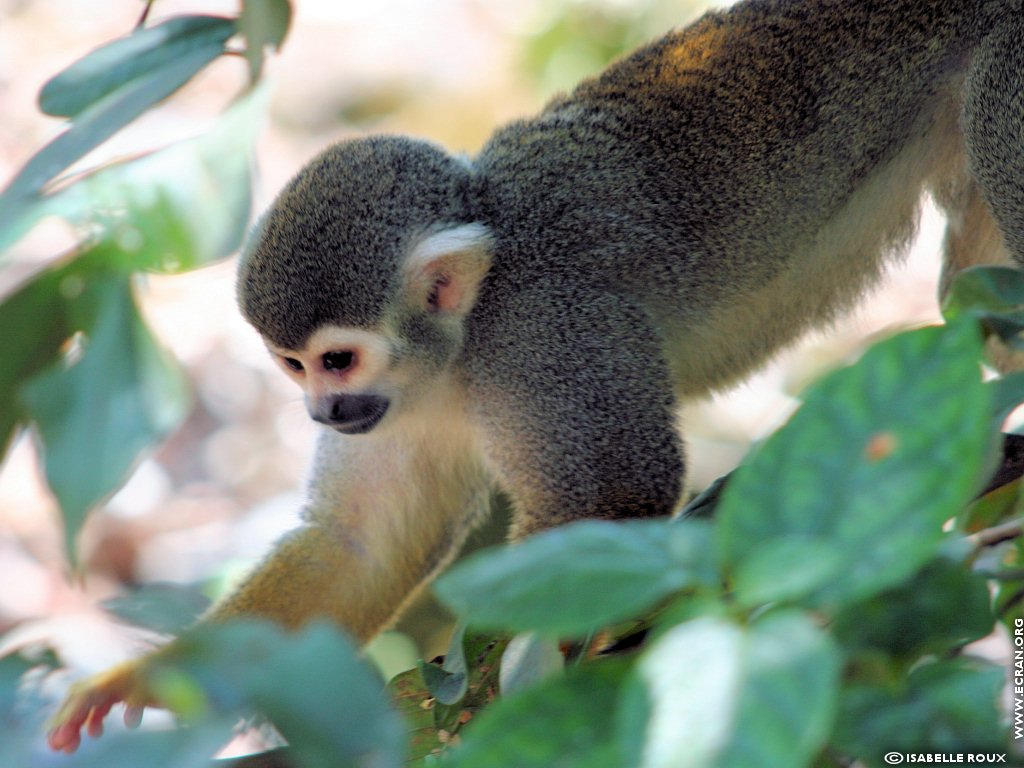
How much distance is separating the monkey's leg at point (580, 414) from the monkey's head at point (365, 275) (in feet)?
0.46

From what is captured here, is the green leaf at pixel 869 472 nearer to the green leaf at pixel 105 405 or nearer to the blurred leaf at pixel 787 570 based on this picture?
the blurred leaf at pixel 787 570

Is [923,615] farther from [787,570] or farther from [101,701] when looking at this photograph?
[101,701]

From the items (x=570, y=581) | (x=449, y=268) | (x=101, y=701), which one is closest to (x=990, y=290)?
(x=570, y=581)

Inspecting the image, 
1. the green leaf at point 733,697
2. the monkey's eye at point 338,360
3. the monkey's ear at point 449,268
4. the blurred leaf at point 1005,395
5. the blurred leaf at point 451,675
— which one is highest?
the green leaf at point 733,697

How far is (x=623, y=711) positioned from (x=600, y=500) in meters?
1.37

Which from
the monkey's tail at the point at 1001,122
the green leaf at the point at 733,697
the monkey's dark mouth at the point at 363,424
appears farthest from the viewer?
the monkey's dark mouth at the point at 363,424

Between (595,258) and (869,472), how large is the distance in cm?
146

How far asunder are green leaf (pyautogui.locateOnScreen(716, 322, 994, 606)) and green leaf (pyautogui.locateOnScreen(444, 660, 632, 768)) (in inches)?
5.8

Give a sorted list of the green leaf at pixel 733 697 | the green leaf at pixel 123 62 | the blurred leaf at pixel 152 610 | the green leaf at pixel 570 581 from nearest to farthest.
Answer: the green leaf at pixel 733 697 → the green leaf at pixel 570 581 → the blurred leaf at pixel 152 610 → the green leaf at pixel 123 62

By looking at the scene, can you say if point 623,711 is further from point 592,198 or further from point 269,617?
point 269,617

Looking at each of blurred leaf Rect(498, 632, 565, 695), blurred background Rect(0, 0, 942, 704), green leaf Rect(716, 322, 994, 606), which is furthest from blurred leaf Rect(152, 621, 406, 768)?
blurred background Rect(0, 0, 942, 704)

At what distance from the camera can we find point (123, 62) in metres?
1.35

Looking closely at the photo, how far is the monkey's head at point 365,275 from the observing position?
6.86ft

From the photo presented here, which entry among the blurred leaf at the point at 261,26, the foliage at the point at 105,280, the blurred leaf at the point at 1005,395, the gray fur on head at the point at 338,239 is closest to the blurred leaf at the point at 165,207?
the foliage at the point at 105,280
